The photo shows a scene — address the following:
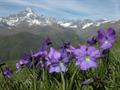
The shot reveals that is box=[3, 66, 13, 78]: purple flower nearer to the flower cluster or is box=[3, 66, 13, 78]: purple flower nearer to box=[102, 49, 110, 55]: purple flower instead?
the flower cluster

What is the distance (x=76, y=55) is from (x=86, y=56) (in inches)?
5.9

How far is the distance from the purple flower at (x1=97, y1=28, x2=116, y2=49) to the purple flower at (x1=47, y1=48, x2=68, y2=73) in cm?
62

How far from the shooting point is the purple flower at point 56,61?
173 inches

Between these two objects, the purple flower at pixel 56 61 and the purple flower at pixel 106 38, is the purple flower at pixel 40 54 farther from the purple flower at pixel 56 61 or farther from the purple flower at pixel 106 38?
the purple flower at pixel 106 38

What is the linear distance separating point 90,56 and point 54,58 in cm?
61

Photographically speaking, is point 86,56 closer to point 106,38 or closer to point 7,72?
point 106,38

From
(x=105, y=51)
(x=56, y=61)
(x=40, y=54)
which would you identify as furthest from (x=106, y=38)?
(x=40, y=54)

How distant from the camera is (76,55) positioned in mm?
4184

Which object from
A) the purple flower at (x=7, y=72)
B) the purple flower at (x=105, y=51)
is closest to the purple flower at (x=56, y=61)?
the purple flower at (x=105, y=51)

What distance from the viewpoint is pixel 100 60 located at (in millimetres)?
4879

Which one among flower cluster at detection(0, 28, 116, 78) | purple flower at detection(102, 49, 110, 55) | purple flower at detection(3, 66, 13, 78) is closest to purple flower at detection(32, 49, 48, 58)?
flower cluster at detection(0, 28, 116, 78)

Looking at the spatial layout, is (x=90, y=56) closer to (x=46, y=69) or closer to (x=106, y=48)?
(x=106, y=48)

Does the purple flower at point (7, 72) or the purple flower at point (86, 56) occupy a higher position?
the purple flower at point (86, 56)

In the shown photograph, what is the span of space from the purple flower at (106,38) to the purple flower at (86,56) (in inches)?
7.0
